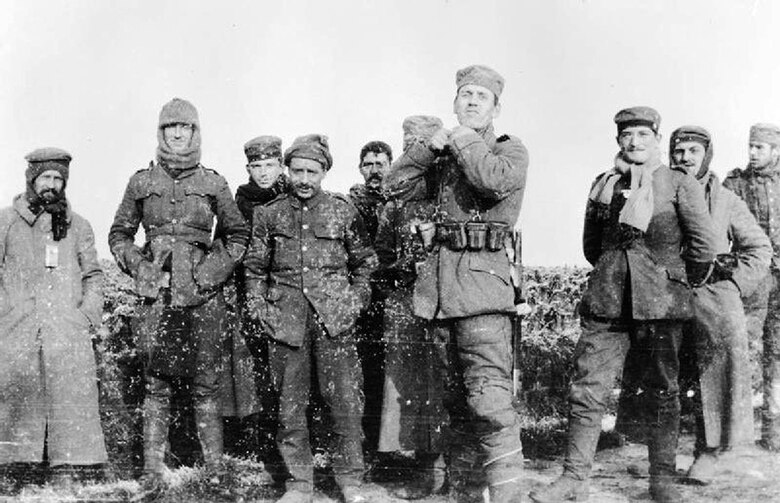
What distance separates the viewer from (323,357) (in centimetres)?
488

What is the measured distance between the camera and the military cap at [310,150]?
5051 mm

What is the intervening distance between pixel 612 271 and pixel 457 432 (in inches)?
52.5

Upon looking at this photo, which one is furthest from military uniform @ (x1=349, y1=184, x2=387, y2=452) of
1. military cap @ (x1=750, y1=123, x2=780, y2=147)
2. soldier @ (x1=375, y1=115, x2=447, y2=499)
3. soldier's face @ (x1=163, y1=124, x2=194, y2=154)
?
military cap @ (x1=750, y1=123, x2=780, y2=147)

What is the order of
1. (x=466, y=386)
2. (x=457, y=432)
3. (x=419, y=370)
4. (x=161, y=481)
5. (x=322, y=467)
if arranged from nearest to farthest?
(x=466, y=386), (x=457, y=432), (x=161, y=481), (x=419, y=370), (x=322, y=467)

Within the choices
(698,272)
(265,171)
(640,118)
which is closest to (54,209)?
(265,171)

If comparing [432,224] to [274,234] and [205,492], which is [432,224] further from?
[205,492]

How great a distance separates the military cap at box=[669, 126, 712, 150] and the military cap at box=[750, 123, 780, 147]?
0.72 meters

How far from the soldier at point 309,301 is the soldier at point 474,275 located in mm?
571

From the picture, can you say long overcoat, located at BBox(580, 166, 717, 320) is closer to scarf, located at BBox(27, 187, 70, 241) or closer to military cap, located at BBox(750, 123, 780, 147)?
military cap, located at BBox(750, 123, 780, 147)

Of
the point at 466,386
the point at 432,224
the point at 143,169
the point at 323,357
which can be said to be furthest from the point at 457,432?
the point at 143,169

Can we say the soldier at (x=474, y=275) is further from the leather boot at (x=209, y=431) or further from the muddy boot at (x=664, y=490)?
the leather boot at (x=209, y=431)

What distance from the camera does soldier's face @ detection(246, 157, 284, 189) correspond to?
602 centimetres

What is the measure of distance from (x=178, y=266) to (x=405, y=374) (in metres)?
1.67

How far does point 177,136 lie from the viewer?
541cm
